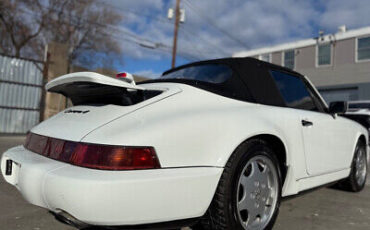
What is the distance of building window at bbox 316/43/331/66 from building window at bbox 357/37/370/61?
1837 mm

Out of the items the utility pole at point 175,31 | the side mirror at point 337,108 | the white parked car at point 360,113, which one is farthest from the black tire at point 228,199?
the utility pole at point 175,31

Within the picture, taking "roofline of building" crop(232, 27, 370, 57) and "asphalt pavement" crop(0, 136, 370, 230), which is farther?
"roofline of building" crop(232, 27, 370, 57)

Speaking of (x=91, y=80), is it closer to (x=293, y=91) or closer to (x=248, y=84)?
(x=248, y=84)

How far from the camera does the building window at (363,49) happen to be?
18625 millimetres

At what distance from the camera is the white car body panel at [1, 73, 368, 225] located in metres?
1.59

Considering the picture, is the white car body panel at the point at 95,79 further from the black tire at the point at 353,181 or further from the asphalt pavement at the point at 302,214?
the black tire at the point at 353,181

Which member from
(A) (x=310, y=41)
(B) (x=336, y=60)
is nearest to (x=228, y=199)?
(B) (x=336, y=60)

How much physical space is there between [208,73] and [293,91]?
2.98 ft

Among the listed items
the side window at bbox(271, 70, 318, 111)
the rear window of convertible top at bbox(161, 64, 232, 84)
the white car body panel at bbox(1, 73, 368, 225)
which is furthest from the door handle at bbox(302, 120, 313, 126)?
the rear window of convertible top at bbox(161, 64, 232, 84)

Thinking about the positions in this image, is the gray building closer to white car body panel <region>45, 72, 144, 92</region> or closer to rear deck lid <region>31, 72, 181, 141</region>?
rear deck lid <region>31, 72, 181, 141</region>

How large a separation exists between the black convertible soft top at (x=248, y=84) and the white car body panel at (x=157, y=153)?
0.09 meters

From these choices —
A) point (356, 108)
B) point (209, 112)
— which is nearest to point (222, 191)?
point (209, 112)

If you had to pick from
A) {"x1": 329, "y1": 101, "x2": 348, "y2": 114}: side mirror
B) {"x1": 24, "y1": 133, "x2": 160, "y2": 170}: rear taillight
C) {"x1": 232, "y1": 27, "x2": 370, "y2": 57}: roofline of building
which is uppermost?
{"x1": 232, "y1": 27, "x2": 370, "y2": 57}: roofline of building

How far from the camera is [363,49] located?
61.8 ft
